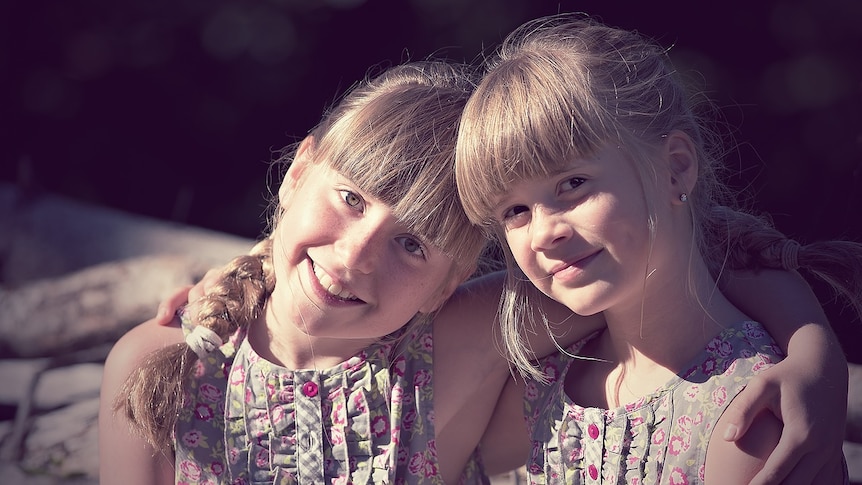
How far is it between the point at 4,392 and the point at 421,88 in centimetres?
136

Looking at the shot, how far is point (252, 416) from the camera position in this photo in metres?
1.66

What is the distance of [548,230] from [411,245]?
0.25 m

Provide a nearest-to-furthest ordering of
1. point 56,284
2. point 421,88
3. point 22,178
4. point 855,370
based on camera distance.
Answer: point 421,88, point 855,370, point 56,284, point 22,178

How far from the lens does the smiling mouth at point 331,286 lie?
1529 mm

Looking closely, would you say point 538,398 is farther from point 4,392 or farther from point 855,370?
point 4,392

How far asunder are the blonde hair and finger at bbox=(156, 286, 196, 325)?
0.22 ft

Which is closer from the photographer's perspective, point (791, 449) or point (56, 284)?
point (791, 449)

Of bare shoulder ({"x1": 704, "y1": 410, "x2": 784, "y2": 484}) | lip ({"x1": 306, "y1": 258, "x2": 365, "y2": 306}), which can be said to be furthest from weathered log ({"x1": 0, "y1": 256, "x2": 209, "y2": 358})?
bare shoulder ({"x1": 704, "y1": 410, "x2": 784, "y2": 484})

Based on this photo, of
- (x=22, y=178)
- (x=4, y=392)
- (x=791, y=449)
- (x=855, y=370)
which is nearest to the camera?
(x=791, y=449)

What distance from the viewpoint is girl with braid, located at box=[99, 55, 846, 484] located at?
152 cm

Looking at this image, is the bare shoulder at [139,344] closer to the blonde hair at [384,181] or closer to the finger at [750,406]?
the blonde hair at [384,181]

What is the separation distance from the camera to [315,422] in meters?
1.63

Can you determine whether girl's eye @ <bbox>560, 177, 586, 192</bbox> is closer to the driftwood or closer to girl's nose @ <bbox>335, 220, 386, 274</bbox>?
girl's nose @ <bbox>335, 220, 386, 274</bbox>

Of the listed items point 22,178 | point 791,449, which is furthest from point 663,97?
point 22,178
